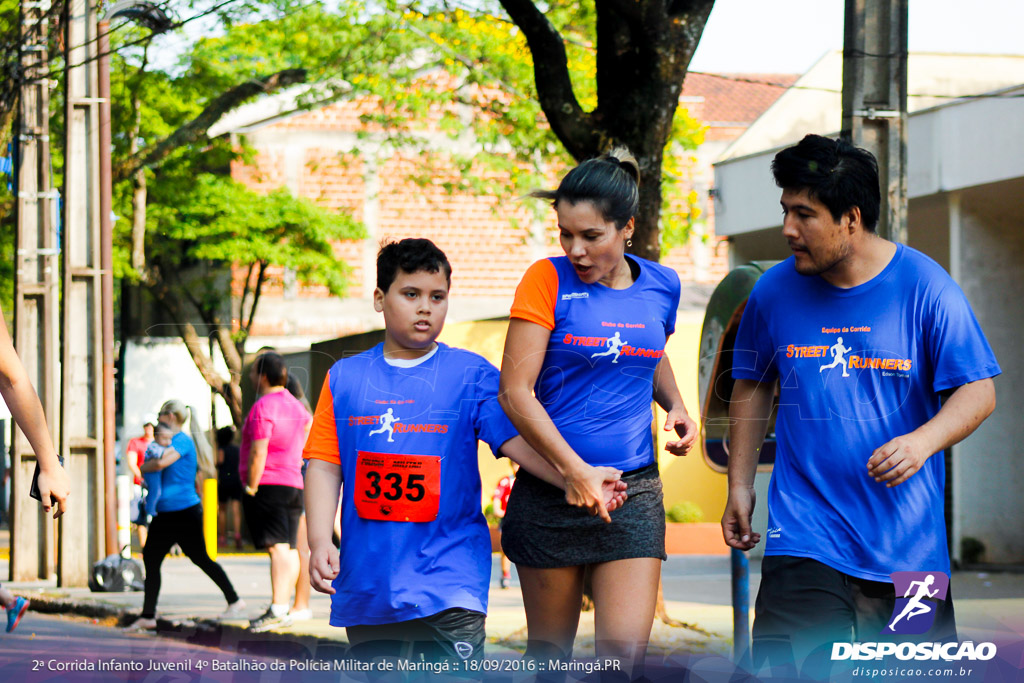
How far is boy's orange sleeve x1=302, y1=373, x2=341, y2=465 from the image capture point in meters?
4.02

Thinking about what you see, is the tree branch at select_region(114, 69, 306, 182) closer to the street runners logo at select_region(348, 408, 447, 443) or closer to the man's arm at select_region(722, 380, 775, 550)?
the street runners logo at select_region(348, 408, 447, 443)

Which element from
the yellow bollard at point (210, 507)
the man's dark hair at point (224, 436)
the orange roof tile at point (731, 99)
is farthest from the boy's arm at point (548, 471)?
the orange roof tile at point (731, 99)

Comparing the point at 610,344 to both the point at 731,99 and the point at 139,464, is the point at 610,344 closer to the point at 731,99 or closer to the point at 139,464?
the point at 139,464

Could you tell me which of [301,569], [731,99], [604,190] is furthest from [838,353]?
[731,99]

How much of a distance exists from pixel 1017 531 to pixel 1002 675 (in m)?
9.17

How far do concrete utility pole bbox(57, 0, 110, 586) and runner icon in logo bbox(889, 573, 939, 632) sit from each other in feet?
33.3

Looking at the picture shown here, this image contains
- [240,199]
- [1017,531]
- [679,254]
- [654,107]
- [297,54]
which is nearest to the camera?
[654,107]

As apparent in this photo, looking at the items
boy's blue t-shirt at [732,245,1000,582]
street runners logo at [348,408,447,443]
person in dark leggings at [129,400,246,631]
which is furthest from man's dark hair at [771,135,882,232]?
person in dark leggings at [129,400,246,631]

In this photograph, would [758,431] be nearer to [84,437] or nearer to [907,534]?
[907,534]

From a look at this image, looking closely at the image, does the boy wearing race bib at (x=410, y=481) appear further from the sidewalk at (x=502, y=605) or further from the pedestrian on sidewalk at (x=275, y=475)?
the pedestrian on sidewalk at (x=275, y=475)

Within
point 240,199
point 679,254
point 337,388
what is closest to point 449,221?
point 240,199

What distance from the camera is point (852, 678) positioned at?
352 cm

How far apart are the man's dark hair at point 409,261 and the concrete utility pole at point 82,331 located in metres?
9.09

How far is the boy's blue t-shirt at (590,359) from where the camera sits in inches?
156
